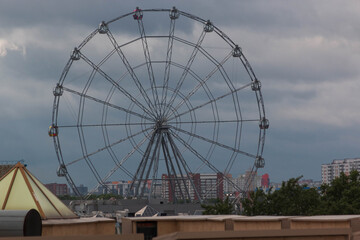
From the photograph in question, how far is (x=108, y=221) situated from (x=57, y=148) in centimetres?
4570

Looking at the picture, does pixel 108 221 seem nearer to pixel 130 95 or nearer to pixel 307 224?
pixel 307 224

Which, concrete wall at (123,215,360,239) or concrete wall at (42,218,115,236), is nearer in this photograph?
concrete wall at (123,215,360,239)

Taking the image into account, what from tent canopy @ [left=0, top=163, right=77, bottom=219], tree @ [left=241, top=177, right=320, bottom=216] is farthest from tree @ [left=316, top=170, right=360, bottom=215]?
tent canopy @ [left=0, top=163, right=77, bottom=219]

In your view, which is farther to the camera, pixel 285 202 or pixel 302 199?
pixel 302 199

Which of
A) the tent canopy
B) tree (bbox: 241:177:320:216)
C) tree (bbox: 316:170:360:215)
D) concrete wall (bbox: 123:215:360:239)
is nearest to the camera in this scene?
concrete wall (bbox: 123:215:360:239)

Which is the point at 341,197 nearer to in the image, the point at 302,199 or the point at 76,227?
the point at 302,199

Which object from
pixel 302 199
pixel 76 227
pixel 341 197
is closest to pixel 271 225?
pixel 76 227

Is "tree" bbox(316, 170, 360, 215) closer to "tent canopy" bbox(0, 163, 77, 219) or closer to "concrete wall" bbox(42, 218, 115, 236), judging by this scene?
"tent canopy" bbox(0, 163, 77, 219)

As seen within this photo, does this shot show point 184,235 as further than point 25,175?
No

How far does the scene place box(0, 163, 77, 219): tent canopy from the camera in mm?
46344

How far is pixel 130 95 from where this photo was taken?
8862 centimetres

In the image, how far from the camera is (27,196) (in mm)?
47250

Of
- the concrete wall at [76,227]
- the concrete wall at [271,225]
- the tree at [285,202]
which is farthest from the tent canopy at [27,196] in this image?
the tree at [285,202]

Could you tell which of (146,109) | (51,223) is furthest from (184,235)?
(146,109)
